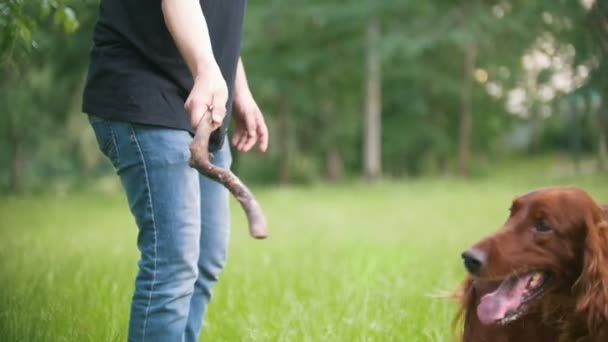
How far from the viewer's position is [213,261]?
10.8 feet

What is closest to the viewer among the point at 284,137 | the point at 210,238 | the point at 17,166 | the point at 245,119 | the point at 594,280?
the point at 594,280

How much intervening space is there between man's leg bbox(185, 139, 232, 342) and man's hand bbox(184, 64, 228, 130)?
0.53 m

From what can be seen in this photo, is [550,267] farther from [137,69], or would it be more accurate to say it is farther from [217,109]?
[137,69]

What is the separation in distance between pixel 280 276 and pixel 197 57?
3809mm

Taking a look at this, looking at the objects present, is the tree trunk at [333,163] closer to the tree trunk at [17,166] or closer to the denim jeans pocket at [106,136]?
the tree trunk at [17,166]

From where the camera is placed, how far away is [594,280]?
2.85m

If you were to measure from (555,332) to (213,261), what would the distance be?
4.75 feet

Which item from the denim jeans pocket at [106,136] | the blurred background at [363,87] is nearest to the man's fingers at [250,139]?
the denim jeans pocket at [106,136]

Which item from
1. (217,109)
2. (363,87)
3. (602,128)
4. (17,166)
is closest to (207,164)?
(217,109)

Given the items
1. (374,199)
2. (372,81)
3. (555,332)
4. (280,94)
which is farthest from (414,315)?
(280,94)

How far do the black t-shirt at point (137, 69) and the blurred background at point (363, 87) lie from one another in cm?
528

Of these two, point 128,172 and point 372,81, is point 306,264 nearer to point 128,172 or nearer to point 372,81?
point 128,172

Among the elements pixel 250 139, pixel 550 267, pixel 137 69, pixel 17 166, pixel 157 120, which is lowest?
pixel 17 166

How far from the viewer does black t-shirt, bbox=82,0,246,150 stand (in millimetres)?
2770
